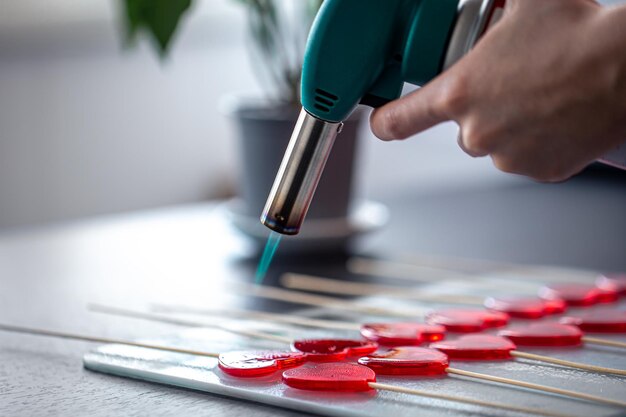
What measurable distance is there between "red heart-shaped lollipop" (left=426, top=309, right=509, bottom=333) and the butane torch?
0.82 ft

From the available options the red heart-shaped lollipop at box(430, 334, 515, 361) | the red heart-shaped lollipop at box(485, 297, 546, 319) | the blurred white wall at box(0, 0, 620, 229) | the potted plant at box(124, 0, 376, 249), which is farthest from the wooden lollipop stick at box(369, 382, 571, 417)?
the blurred white wall at box(0, 0, 620, 229)

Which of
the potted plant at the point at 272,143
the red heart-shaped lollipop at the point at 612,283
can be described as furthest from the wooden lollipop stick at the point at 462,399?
the potted plant at the point at 272,143

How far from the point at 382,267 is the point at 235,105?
35 cm

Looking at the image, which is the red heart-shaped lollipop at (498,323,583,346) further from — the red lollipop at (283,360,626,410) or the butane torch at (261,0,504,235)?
the butane torch at (261,0,504,235)

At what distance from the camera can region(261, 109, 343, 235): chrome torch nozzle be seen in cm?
83

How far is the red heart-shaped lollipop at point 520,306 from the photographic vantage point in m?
1.06

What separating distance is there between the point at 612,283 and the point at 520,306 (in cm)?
19

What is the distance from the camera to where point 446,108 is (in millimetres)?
726

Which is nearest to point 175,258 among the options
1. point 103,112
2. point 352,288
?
point 352,288

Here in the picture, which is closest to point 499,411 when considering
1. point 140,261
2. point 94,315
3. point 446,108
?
point 446,108

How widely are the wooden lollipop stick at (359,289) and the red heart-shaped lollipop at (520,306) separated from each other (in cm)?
4

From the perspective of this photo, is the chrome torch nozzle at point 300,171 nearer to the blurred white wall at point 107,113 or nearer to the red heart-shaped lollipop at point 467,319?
the red heart-shaped lollipop at point 467,319

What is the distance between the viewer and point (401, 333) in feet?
3.03

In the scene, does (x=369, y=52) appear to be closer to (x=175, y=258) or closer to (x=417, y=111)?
(x=417, y=111)
